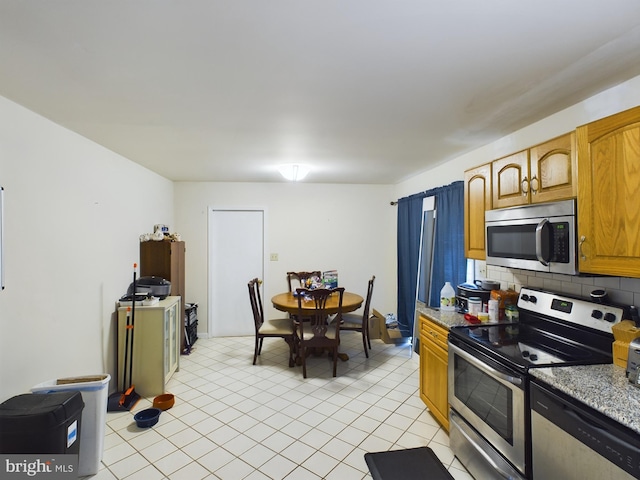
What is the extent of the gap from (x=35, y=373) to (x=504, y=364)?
2841 mm

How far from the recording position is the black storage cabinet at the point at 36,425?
1623mm

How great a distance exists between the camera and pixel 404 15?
1.20 m

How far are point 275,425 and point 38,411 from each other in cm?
151

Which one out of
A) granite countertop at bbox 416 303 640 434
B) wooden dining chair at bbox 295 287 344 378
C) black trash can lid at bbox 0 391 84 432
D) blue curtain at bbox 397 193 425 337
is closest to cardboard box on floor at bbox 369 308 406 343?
blue curtain at bbox 397 193 425 337

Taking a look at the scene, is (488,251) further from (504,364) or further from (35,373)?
(35,373)

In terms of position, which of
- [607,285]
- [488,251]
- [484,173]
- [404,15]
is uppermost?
[404,15]

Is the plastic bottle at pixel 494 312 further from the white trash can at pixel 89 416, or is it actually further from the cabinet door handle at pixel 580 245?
the white trash can at pixel 89 416

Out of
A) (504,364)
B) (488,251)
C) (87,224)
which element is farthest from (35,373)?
(488,251)

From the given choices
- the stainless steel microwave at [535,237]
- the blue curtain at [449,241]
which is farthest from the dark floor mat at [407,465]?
the blue curtain at [449,241]

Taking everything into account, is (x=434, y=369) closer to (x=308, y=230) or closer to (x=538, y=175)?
(x=538, y=175)

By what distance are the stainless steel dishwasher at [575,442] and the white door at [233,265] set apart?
3897 mm

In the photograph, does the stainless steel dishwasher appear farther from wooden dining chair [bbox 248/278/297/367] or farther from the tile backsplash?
wooden dining chair [bbox 248/278/297/367]

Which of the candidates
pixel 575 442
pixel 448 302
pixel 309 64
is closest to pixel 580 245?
pixel 575 442

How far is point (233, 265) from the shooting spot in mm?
4809
